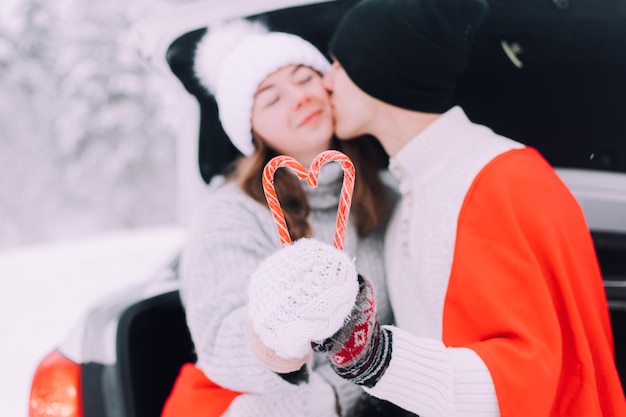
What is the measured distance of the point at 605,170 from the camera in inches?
77.0

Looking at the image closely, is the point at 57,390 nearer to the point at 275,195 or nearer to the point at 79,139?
the point at 275,195

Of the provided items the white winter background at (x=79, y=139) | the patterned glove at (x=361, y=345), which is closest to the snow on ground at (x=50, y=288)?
the white winter background at (x=79, y=139)

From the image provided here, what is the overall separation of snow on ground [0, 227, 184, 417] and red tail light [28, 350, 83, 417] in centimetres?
302

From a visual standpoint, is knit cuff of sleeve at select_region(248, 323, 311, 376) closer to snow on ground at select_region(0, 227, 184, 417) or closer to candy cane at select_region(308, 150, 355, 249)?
candy cane at select_region(308, 150, 355, 249)

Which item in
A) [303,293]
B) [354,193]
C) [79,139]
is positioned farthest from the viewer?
[79,139]

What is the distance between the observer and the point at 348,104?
1.61 metres

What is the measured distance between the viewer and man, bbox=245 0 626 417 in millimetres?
1026

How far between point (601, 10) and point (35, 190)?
51.1 ft

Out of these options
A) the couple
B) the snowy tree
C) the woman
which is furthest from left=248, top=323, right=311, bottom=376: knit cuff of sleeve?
the snowy tree

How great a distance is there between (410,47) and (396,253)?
595mm

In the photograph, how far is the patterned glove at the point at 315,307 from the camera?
0.85m

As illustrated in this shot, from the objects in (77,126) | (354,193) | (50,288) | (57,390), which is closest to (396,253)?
(354,193)

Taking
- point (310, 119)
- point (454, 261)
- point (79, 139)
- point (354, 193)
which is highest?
point (310, 119)

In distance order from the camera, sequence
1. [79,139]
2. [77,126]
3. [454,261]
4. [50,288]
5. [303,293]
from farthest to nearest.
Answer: [79,139] < [77,126] < [50,288] < [454,261] < [303,293]
